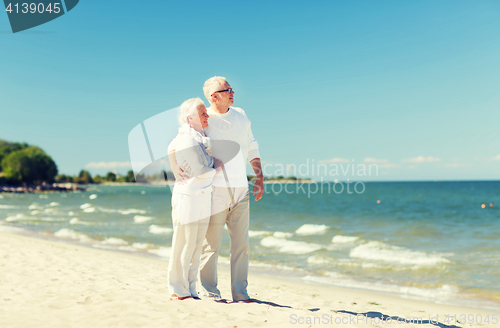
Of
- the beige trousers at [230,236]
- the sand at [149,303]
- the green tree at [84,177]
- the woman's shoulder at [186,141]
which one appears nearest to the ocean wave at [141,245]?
the sand at [149,303]

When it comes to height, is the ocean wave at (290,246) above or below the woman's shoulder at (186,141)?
below

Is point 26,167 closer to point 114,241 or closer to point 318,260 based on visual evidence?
point 114,241

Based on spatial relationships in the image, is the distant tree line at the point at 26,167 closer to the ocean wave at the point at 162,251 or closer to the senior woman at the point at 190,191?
the ocean wave at the point at 162,251

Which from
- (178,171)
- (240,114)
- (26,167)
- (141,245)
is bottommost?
(141,245)

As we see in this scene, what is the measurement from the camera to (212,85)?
10.9ft

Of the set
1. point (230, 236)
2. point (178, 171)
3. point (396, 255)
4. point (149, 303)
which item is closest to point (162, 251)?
point (396, 255)

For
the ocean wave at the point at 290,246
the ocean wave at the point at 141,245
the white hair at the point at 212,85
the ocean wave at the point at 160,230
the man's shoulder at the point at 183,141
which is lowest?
the ocean wave at the point at 160,230

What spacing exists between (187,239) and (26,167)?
100658 mm

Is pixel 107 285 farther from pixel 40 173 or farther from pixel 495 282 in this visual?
pixel 40 173

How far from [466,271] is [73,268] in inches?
339

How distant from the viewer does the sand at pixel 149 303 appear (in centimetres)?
301

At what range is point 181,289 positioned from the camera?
11.4ft

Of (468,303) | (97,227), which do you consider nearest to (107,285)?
(468,303)

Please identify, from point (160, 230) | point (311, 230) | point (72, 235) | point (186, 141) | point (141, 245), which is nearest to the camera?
point (186, 141)
